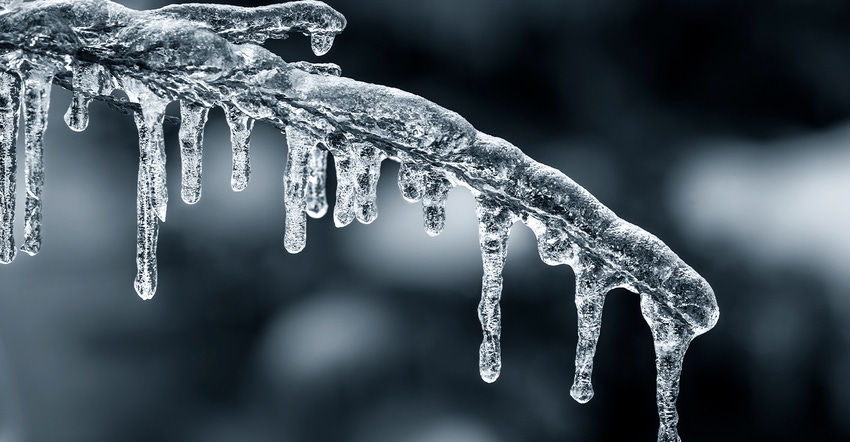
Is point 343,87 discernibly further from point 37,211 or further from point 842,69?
point 842,69

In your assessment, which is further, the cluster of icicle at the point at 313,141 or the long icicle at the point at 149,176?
the long icicle at the point at 149,176

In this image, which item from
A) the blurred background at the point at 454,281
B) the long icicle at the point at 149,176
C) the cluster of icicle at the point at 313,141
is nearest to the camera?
the cluster of icicle at the point at 313,141

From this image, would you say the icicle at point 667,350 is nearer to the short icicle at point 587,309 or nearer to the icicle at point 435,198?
the short icicle at point 587,309

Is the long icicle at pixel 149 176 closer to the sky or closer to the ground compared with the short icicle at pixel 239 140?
closer to the ground

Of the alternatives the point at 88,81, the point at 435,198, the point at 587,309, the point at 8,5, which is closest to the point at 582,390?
the point at 587,309

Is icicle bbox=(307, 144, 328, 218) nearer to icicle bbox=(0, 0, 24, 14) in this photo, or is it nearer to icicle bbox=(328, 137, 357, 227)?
icicle bbox=(328, 137, 357, 227)

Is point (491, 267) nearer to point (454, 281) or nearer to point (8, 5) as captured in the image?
point (8, 5)

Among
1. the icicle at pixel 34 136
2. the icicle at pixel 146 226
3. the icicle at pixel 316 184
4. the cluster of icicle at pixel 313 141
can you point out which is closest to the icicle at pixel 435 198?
the cluster of icicle at pixel 313 141
